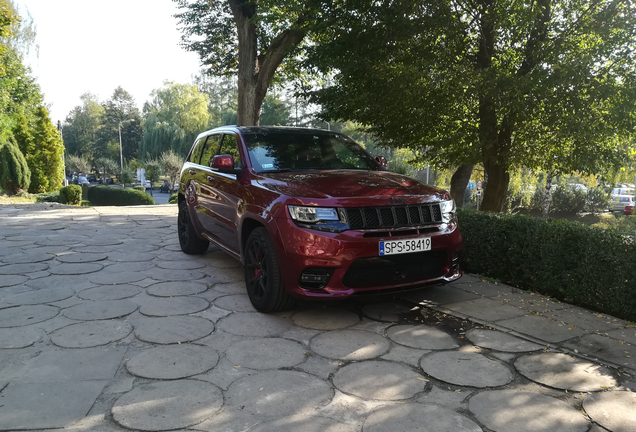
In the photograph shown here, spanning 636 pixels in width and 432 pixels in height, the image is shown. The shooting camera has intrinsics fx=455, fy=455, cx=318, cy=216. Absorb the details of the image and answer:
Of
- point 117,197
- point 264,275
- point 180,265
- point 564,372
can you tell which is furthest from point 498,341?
point 117,197

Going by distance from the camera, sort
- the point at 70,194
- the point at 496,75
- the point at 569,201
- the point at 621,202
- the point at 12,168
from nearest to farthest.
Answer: the point at 496,75
the point at 70,194
the point at 12,168
the point at 569,201
the point at 621,202

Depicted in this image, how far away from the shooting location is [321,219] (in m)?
3.71

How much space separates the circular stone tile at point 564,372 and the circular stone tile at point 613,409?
0.11 m

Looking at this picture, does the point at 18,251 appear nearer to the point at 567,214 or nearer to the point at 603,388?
the point at 603,388

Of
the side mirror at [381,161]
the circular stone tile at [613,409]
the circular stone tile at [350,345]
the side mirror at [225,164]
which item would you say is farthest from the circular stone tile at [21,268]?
the circular stone tile at [613,409]

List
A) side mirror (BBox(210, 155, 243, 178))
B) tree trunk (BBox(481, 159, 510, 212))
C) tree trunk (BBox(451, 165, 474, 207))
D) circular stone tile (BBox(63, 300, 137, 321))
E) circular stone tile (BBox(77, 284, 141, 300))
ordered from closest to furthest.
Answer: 1. circular stone tile (BBox(63, 300, 137, 321))
2. circular stone tile (BBox(77, 284, 141, 300))
3. side mirror (BBox(210, 155, 243, 178))
4. tree trunk (BBox(481, 159, 510, 212))
5. tree trunk (BBox(451, 165, 474, 207))

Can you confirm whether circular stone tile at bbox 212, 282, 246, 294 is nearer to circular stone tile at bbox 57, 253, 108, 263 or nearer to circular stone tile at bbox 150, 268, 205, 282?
circular stone tile at bbox 150, 268, 205, 282

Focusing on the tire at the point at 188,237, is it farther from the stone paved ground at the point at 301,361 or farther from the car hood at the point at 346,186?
the car hood at the point at 346,186

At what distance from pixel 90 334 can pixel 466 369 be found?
9.39 ft

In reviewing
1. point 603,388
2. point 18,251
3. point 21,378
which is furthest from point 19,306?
point 603,388

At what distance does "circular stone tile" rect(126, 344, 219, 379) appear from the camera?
9.73 feet

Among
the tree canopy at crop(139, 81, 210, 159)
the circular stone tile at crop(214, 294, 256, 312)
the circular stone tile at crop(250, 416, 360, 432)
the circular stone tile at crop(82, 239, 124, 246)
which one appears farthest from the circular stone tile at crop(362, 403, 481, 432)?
the tree canopy at crop(139, 81, 210, 159)

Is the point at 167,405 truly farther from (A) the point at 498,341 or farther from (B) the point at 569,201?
(B) the point at 569,201

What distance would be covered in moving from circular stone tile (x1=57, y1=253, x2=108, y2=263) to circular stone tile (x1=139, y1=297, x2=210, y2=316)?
226cm
